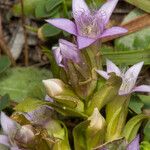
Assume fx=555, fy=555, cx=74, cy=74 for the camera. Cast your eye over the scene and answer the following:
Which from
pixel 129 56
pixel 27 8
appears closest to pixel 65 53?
pixel 129 56

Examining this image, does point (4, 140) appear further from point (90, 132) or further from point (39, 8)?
point (39, 8)

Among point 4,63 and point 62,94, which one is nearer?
point 62,94

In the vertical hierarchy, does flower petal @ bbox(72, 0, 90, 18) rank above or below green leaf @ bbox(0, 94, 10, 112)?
above

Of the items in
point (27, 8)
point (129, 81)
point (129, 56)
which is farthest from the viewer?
point (27, 8)

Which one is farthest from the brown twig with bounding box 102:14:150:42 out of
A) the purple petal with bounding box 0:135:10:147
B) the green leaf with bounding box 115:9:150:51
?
the purple petal with bounding box 0:135:10:147

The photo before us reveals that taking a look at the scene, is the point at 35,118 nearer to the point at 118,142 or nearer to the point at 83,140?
the point at 83,140

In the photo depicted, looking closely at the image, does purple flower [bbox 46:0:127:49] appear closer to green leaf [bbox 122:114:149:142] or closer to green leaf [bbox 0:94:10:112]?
green leaf [bbox 122:114:149:142]

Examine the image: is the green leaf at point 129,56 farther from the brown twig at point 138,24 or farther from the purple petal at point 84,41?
the purple petal at point 84,41
